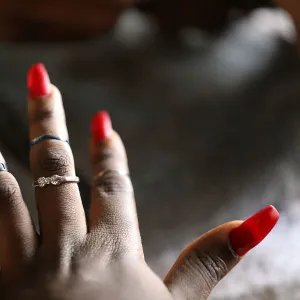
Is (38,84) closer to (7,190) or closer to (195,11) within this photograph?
(7,190)

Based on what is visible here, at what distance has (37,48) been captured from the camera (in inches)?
34.6

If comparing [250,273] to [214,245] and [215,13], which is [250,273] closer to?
[214,245]

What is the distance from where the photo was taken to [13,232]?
18.3 inches

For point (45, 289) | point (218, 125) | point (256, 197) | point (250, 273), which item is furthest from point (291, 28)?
point (45, 289)

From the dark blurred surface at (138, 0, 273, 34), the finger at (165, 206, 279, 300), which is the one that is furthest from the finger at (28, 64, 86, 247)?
the dark blurred surface at (138, 0, 273, 34)

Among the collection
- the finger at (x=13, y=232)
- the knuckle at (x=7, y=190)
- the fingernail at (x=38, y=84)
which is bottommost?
the finger at (x=13, y=232)

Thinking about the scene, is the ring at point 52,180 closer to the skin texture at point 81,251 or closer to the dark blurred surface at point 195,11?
the skin texture at point 81,251

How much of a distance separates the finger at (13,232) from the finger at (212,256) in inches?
5.7

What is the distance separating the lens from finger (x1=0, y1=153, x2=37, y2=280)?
449 millimetres

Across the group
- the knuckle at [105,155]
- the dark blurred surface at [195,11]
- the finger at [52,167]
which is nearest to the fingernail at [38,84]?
the finger at [52,167]

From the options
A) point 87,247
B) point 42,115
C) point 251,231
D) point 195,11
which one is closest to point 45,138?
point 42,115

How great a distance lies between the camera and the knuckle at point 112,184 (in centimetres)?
53

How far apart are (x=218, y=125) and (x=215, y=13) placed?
0.43 meters

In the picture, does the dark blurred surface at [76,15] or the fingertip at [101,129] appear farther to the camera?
the dark blurred surface at [76,15]
